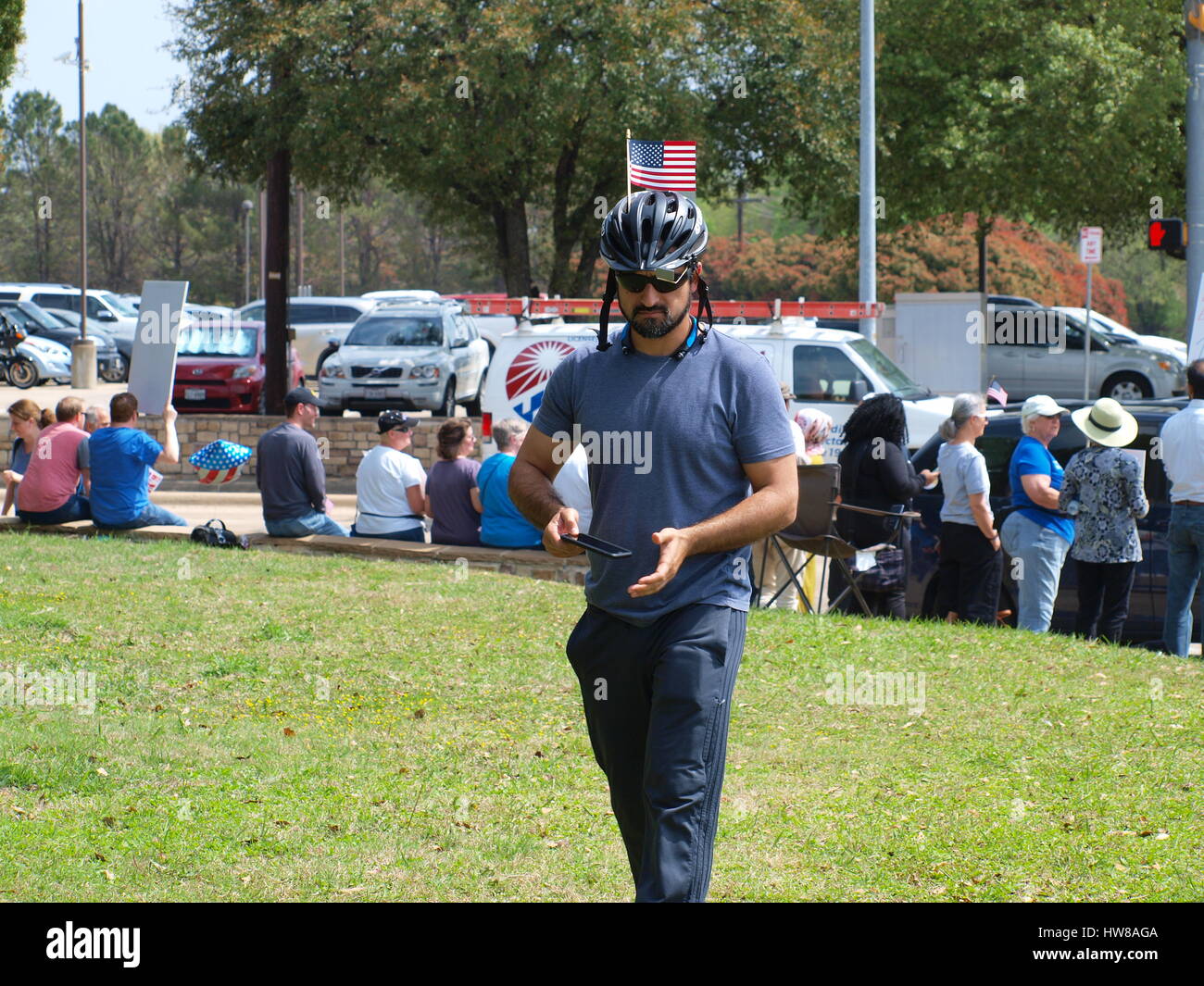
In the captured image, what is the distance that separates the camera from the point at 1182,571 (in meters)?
9.74

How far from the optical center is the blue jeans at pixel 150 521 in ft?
43.1

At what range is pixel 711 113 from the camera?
26688 mm

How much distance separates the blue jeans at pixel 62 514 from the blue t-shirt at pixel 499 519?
3589 mm

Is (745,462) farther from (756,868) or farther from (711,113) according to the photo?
(711,113)

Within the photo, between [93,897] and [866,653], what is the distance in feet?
17.0

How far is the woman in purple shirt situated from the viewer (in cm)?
1219

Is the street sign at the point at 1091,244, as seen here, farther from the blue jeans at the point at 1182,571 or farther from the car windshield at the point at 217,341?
the blue jeans at the point at 1182,571

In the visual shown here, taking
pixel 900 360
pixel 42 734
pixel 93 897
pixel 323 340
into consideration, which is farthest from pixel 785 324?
pixel 323 340

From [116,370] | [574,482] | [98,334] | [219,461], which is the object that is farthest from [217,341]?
[574,482]

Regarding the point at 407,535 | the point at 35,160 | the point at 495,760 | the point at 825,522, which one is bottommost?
the point at 495,760

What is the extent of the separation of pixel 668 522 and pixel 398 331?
22.5 metres

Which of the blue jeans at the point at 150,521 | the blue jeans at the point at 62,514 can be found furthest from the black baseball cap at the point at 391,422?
the blue jeans at the point at 62,514

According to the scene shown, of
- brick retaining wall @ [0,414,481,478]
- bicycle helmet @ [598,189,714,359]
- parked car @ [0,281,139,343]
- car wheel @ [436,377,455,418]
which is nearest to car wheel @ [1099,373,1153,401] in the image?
car wheel @ [436,377,455,418]

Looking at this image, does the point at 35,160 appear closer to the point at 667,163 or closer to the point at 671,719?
the point at 667,163
